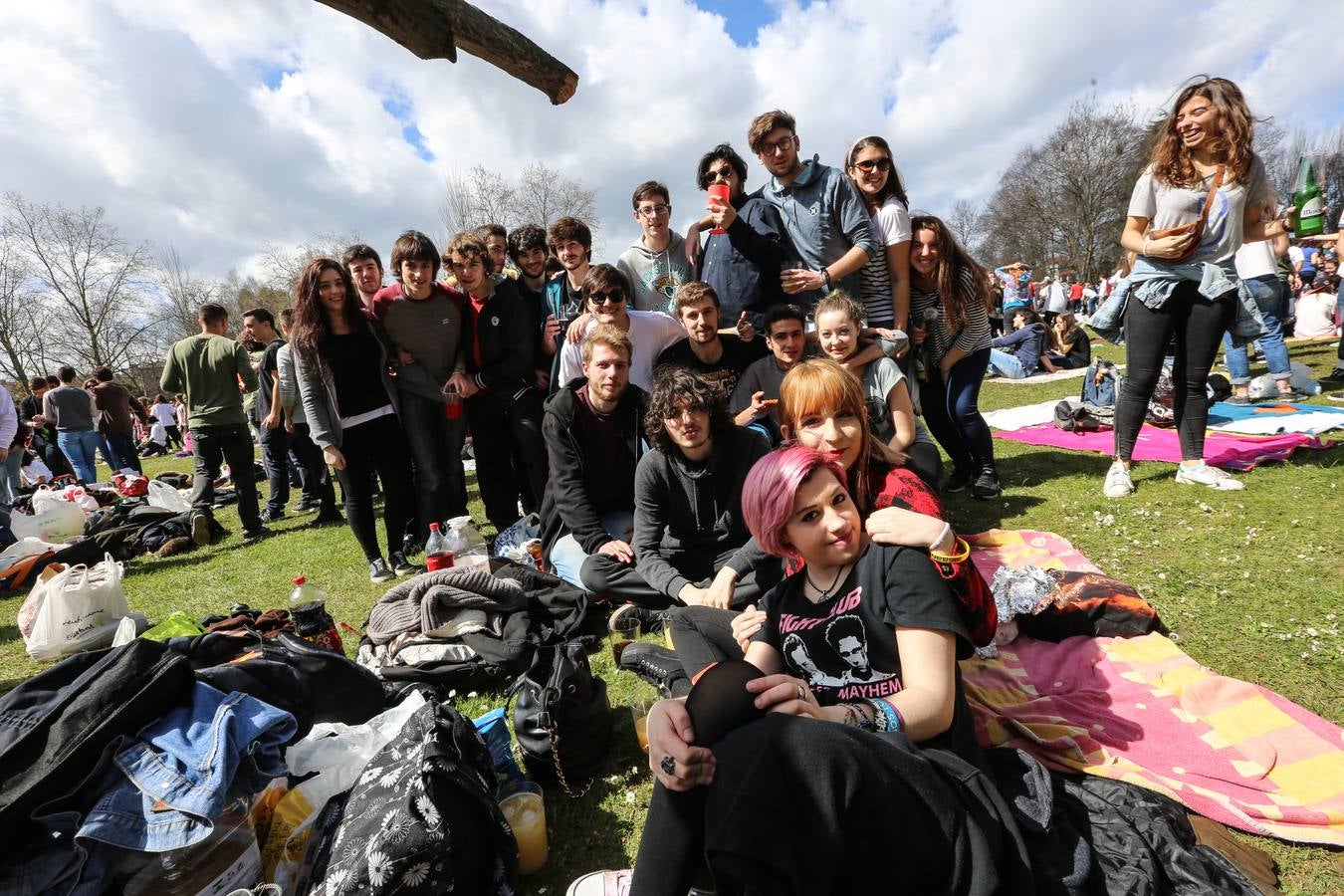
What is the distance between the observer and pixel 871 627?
1696 mm

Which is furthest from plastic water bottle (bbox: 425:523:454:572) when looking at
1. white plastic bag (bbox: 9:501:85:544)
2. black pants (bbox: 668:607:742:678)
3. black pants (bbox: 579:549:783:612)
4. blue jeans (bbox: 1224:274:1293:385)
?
blue jeans (bbox: 1224:274:1293:385)

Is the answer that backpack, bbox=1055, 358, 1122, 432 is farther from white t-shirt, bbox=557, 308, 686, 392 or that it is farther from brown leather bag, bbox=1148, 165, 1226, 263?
white t-shirt, bbox=557, 308, 686, 392

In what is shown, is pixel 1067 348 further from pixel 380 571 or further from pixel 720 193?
pixel 380 571

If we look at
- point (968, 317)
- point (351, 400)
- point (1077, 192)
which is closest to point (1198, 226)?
point (968, 317)

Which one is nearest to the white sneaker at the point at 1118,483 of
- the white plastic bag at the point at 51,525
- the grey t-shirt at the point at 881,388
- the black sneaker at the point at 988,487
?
the black sneaker at the point at 988,487

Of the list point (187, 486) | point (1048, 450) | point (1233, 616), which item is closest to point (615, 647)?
point (1233, 616)

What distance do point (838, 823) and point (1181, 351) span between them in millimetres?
4470

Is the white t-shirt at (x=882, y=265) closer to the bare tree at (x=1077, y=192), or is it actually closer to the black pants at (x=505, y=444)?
the black pants at (x=505, y=444)

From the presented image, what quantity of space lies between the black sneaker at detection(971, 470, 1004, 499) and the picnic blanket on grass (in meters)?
2.27

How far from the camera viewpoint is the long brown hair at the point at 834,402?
231 cm

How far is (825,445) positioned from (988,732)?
1.16 meters

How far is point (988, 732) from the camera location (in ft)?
7.18

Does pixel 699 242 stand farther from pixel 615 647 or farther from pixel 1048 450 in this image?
pixel 1048 450

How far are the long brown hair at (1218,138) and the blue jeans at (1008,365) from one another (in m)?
7.50
